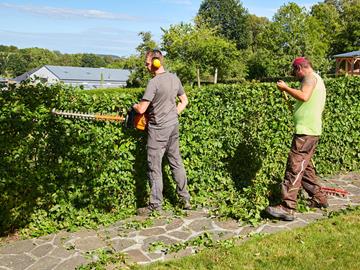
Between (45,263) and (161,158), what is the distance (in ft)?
6.58

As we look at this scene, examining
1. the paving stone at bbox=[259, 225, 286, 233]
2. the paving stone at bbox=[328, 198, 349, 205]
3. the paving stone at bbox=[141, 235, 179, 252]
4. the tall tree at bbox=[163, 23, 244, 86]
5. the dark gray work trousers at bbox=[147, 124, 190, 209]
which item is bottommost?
the paving stone at bbox=[141, 235, 179, 252]

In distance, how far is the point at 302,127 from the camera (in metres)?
5.31

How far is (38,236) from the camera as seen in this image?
16.4 ft

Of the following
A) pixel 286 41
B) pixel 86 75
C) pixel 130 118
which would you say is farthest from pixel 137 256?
pixel 86 75

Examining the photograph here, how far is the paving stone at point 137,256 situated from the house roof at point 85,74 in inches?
3435

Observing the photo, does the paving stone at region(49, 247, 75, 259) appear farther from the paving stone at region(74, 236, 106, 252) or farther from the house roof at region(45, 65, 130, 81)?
the house roof at region(45, 65, 130, 81)

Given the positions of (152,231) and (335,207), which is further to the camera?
(335,207)

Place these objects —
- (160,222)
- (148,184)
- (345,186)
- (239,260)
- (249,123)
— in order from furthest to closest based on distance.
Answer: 1. (345,186)
2. (249,123)
3. (148,184)
4. (160,222)
5. (239,260)

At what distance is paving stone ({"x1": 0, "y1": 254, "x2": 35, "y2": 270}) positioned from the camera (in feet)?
14.0

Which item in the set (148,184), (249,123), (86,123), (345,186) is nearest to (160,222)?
(148,184)

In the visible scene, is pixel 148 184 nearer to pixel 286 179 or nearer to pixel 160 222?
pixel 160 222

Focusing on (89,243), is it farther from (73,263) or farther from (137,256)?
(137,256)

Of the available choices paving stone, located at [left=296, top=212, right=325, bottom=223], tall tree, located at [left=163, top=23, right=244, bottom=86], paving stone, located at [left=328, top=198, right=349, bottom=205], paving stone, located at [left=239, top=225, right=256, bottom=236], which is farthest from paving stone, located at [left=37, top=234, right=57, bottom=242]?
tall tree, located at [left=163, top=23, right=244, bottom=86]

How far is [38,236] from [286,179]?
3327 millimetres
